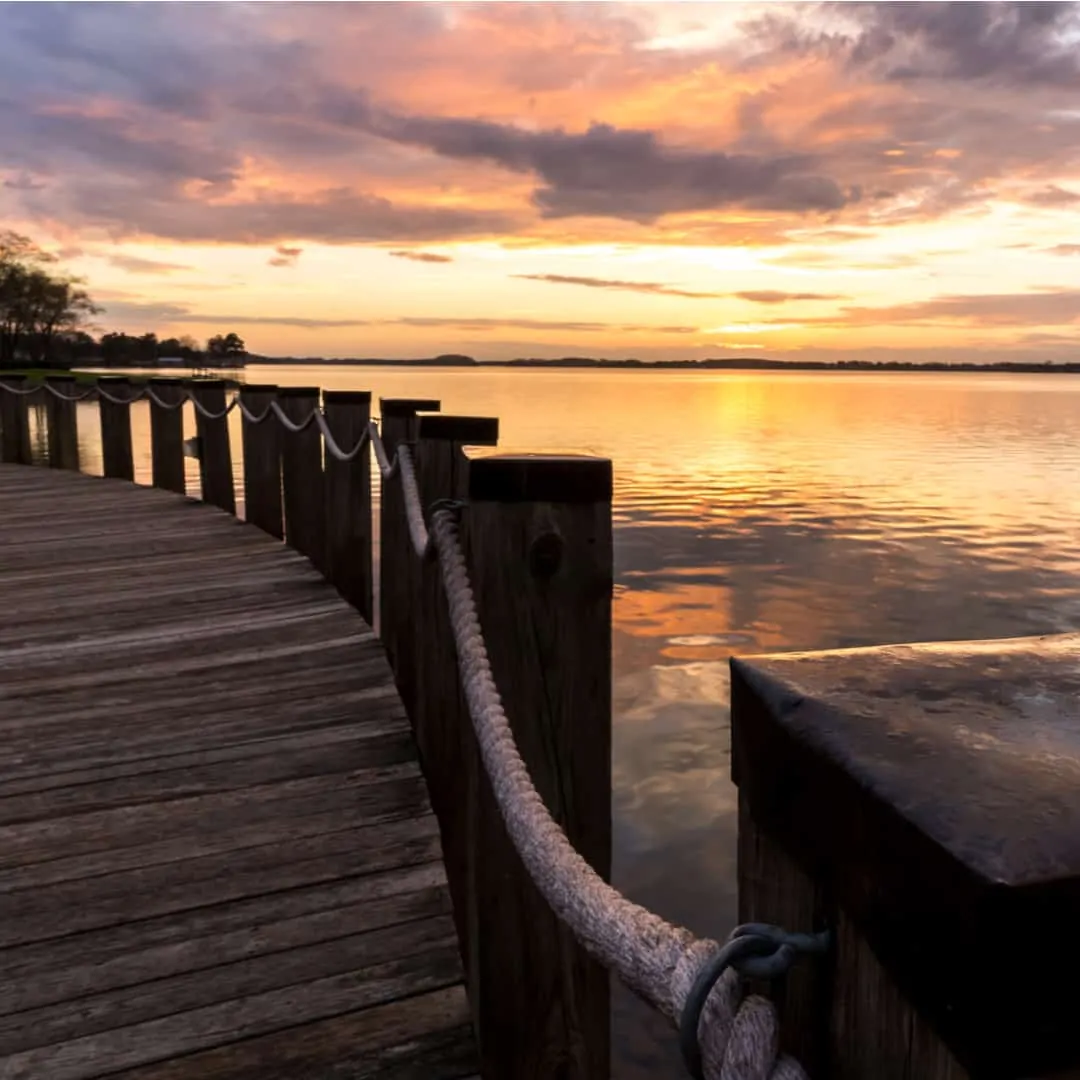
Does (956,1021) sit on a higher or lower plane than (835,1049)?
higher

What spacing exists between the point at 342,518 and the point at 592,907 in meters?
5.00

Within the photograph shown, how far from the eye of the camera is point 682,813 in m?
7.57

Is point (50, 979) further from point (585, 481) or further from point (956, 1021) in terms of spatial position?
point (956, 1021)

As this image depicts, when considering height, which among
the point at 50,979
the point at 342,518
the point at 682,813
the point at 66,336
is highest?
the point at 66,336

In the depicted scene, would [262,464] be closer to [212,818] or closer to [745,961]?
[212,818]

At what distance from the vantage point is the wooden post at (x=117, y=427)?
35.9 feet

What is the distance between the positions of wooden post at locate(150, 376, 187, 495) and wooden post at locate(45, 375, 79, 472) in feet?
7.70

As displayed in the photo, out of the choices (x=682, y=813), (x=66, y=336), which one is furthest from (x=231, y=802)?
(x=66, y=336)

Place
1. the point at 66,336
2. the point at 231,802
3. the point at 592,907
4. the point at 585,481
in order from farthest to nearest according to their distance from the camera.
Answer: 1. the point at 66,336
2. the point at 231,802
3. the point at 585,481
4. the point at 592,907

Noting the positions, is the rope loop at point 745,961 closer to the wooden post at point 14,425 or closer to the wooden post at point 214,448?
the wooden post at point 214,448

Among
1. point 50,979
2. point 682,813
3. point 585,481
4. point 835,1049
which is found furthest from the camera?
point 682,813

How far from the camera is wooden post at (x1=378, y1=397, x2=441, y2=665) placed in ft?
13.9

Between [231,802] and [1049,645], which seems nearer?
[1049,645]

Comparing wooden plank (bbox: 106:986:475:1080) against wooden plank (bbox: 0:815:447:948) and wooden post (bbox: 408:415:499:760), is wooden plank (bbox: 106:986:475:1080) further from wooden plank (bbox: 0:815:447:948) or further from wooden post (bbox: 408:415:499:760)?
wooden post (bbox: 408:415:499:760)
